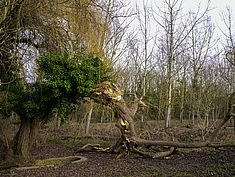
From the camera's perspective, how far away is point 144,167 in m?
8.56

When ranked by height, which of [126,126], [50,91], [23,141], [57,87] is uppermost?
[57,87]

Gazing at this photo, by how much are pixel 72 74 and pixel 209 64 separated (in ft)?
64.5

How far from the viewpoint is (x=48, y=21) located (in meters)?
7.32

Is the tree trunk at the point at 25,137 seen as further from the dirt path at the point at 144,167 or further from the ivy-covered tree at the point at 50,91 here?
the dirt path at the point at 144,167

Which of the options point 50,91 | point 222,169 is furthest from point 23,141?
point 222,169

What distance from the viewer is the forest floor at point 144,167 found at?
7648 mm

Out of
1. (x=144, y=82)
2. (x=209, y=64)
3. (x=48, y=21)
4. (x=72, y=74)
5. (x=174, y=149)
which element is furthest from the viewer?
(x=209, y=64)

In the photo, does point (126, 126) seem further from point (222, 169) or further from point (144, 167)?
point (222, 169)

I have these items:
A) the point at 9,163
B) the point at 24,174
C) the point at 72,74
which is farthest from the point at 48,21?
the point at 9,163

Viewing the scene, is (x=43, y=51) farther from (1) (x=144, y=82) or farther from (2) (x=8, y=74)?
(1) (x=144, y=82)

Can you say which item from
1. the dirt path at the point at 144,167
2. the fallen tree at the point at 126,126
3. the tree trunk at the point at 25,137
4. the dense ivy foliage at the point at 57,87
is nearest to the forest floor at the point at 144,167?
the dirt path at the point at 144,167

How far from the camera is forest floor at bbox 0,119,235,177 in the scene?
7.65 m

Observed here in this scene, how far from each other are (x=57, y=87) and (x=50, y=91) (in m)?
0.34

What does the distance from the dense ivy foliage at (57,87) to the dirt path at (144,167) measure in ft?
6.34
